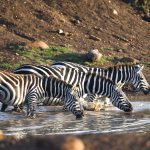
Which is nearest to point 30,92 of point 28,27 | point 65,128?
point 65,128

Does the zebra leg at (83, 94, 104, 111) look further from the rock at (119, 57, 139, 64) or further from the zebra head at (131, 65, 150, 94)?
the rock at (119, 57, 139, 64)

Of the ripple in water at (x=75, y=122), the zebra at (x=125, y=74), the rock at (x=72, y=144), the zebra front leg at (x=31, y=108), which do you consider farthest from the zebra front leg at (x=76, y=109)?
the rock at (x=72, y=144)

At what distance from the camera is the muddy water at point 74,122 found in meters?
12.9

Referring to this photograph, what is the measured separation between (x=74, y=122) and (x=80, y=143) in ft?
31.8

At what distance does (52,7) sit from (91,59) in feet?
17.2

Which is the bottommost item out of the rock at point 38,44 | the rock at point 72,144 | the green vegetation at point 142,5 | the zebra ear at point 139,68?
the rock at point 72,144

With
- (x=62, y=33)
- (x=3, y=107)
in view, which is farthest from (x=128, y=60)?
(x=3, y=107)

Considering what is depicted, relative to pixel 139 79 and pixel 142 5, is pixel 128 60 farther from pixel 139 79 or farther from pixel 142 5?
pixel 142 5

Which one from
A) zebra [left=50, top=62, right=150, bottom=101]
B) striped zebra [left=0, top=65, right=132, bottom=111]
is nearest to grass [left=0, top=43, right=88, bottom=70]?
zebra [left=50, top=62, right=150, bottom=101]

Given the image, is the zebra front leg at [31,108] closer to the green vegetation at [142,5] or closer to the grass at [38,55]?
the grass at [38,55]

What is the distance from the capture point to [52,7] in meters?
26.4

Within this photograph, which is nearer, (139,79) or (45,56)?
(139,79)

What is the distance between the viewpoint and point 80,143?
470 cm

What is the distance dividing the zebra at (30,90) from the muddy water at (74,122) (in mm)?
339
